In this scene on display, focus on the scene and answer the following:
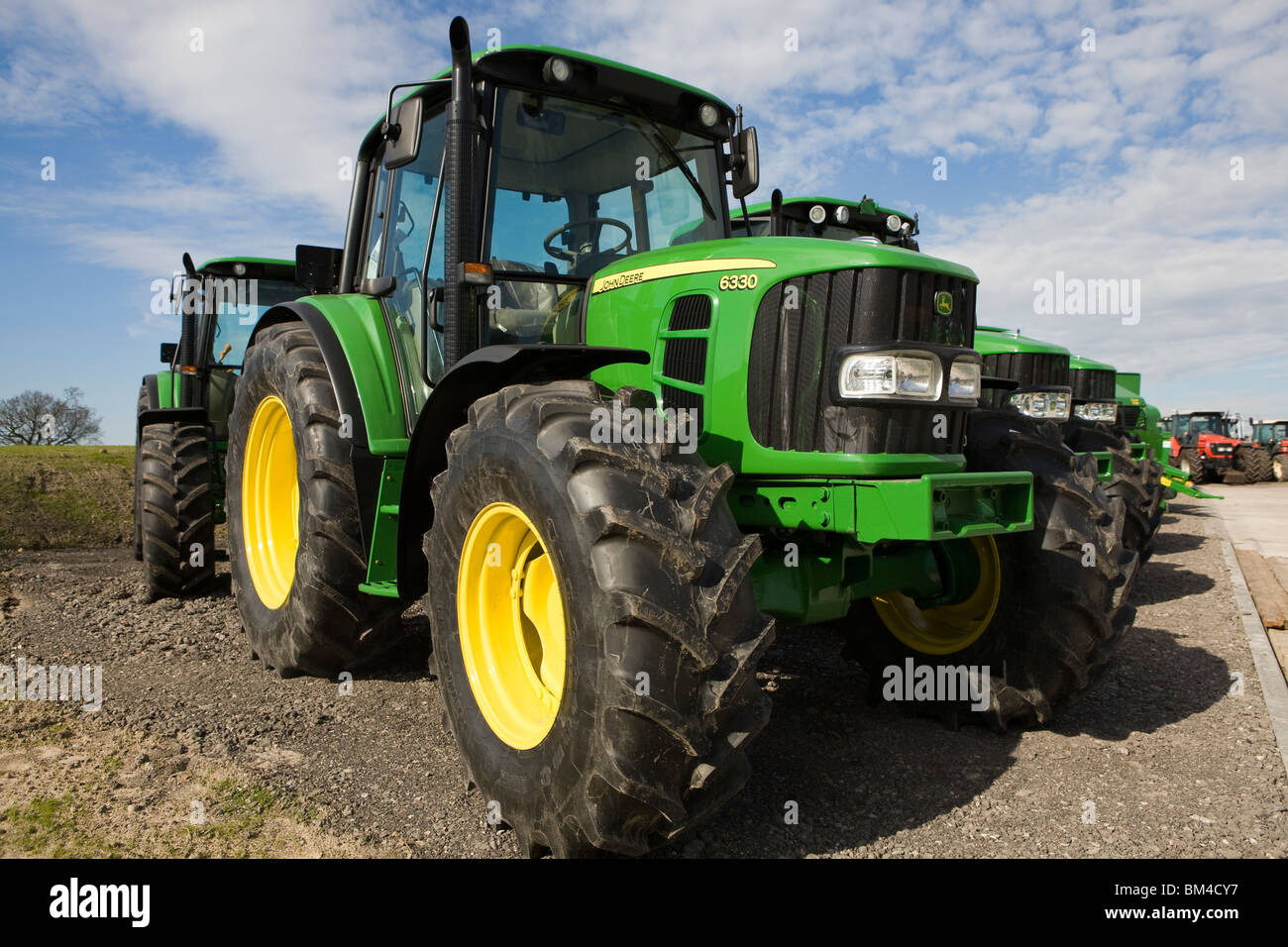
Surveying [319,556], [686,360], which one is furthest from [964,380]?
[319,556]

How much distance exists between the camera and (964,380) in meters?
3.25

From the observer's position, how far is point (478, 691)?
10.3 feet

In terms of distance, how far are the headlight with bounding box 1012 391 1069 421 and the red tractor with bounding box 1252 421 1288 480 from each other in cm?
2417

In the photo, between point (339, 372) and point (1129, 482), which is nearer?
point (339, 372)

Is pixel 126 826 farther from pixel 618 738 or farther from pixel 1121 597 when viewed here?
pixel 1121 597

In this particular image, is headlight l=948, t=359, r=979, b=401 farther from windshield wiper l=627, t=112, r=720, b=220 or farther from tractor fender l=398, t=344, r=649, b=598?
windshield wiper l=627, t=112, r=720, b=220

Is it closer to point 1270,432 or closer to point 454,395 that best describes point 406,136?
point 454,395

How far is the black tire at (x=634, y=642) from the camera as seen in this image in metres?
2.40

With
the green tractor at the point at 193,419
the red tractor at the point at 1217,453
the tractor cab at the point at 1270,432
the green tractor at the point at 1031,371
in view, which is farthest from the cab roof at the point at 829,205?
the tractor cab at the point at 1270,432

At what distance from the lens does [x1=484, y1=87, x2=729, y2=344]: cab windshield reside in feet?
12.5

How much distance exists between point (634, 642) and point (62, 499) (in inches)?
366

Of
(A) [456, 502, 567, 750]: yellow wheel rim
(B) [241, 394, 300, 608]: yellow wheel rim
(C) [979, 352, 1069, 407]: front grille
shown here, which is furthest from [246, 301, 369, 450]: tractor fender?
(C) [979, 352, 1069, 407]: front grille

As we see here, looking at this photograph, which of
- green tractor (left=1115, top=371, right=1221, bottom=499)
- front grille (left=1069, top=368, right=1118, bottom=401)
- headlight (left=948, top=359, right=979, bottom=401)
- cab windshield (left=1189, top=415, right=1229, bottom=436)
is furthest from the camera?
cab windshield (left=1189, top=415, right=1229, bottom=436)

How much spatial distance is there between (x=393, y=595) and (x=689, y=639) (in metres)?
1.79
